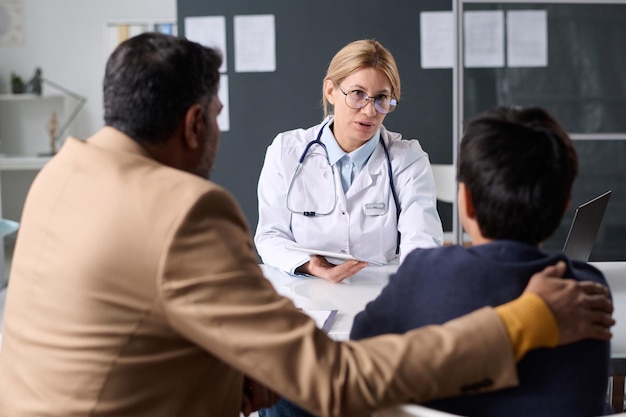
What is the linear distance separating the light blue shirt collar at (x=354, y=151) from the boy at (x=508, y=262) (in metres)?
1.28

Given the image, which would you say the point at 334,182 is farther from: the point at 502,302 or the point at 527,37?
the point at 527,37

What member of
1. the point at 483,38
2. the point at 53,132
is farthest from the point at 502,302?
the point at 53,132

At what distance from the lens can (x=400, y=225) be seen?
240 cm

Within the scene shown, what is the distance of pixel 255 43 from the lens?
14.5ft

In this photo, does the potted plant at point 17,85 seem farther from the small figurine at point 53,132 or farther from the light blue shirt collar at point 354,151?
the light blue shirt collar at point 354,151

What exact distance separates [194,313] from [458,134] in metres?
3.22

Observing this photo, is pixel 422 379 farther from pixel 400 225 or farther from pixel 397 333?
pixel 400 225

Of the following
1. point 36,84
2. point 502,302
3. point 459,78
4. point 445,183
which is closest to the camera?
point 502,302

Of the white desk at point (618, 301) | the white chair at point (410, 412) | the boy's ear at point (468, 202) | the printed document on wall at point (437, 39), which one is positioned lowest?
the white desk at point (618, 301)

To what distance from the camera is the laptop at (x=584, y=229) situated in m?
1.92

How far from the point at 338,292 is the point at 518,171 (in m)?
0.88

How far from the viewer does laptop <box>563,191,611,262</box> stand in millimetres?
1920

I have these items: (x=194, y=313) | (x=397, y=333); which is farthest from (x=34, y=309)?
(x=397, y=333)

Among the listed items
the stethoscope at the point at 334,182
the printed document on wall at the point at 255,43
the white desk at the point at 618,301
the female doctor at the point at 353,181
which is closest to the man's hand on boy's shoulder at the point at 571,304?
the white desk at the point at 618,301
